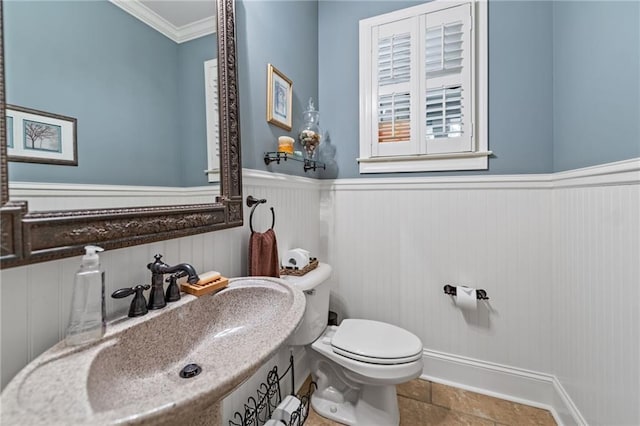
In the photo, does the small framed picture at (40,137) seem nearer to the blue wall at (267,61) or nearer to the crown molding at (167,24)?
the crown molding at (167,24)

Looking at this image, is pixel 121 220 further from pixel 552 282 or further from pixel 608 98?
pixel 552 282

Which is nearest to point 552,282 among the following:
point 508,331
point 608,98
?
point 508,331

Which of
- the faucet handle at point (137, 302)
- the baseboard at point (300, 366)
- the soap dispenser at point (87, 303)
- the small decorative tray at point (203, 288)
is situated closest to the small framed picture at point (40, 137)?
the soap dispenser at point (87, 303)

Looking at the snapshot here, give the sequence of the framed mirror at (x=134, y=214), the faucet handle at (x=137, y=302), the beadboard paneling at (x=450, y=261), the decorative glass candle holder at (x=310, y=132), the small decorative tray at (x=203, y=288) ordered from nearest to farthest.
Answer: the framed mirror at (x=134, y=214), the faucet handle at (x=137, y=302), the small decorative tray at (x=203, y=288), the beadboard paneling at (x=450, y=261), the decorative glass candle holder at (x=310, y=132)

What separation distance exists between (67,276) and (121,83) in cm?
54

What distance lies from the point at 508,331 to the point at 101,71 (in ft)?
7.16

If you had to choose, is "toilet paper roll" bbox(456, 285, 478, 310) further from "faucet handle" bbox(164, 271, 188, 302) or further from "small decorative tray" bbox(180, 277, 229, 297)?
"faucet handle" bbox(164, 271, 188, 302)

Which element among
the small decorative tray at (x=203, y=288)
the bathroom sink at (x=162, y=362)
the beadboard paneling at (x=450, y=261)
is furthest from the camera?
the beadboard paneling at (x=450, y=261)

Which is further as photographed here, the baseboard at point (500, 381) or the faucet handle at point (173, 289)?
the baseboard at point (500, 381)

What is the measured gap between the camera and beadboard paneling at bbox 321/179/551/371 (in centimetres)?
156

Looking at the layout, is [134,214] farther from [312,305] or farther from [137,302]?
[312,305]

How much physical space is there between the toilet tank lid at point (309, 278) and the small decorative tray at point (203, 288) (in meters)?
0.43

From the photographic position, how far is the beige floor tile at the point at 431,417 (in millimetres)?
1410

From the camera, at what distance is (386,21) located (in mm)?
1804
